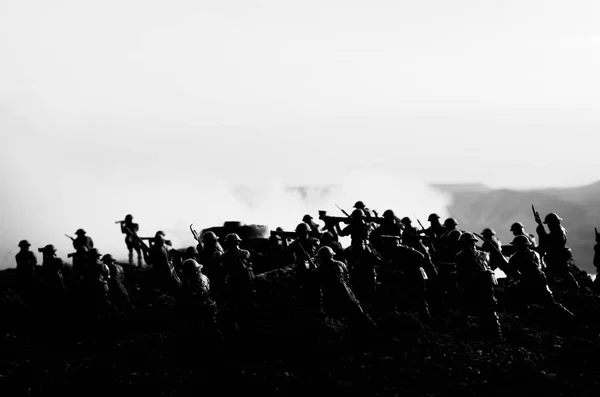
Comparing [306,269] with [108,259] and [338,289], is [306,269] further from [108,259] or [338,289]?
[108,259]

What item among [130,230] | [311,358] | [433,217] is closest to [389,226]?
[433,217]

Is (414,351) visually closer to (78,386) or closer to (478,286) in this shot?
(478,286)

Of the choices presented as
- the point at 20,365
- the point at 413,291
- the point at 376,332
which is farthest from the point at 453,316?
the point at 20,365

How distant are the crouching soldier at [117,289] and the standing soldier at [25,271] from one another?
424 cm

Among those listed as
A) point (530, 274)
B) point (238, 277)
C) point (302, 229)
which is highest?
point (302, 229)

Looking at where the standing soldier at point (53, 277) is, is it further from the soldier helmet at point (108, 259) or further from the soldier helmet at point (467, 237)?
the soldier helmet at point (467, 237)

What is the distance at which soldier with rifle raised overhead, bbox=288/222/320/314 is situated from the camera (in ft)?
41.9

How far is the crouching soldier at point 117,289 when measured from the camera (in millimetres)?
15492

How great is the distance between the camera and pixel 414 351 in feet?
34.5

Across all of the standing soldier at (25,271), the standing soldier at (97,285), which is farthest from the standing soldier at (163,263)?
the standing soldier at (25,271)

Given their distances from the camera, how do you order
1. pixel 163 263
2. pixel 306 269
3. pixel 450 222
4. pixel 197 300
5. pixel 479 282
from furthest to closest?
pixel 163 263 → pixel 450 222 → pixel 306 269 → pixel 479 282 → pixel 197 300

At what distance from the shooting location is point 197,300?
35.3 feet

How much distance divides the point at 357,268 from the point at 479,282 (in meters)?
3.83

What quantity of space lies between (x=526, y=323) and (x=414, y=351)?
492 centimetres
